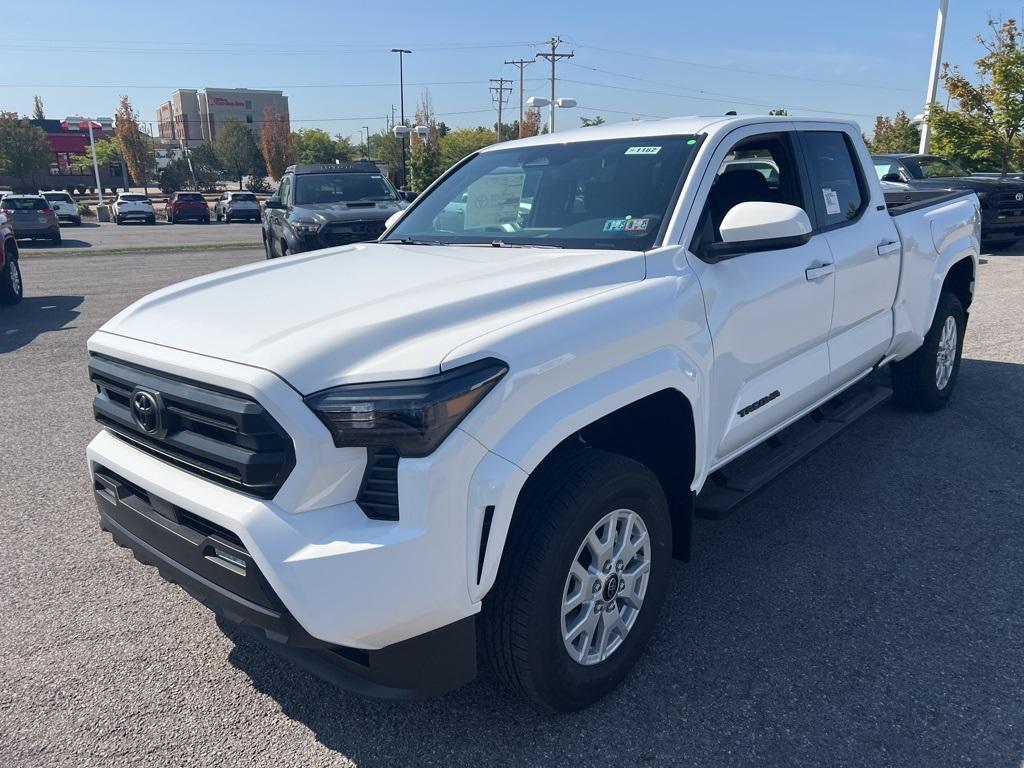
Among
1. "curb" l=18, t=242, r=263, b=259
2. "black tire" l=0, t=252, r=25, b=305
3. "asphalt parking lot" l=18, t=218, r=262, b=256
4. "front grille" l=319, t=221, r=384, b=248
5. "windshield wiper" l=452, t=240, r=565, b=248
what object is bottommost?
"asphalt parking lot" l=18, t=218, r=262, b=256

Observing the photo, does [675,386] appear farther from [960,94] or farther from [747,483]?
[960,94]

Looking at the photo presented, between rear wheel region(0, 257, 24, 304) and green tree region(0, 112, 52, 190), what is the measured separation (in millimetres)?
58998

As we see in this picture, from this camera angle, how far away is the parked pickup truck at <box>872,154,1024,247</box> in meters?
14.0

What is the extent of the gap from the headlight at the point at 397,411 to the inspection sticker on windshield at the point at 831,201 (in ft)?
9.07

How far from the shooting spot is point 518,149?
165 inches

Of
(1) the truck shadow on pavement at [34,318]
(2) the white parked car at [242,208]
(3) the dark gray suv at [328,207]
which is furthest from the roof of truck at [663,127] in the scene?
(2) the white parked car at [242,208]

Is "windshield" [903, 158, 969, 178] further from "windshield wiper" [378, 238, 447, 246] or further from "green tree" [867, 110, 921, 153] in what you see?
"green tree" [867, 110, 921, 153]

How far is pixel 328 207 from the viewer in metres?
12.7

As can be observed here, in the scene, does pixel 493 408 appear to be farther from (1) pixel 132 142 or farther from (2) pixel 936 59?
(1) pixel 132 142

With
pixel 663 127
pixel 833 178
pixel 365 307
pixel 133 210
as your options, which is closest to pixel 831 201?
pixel 833 178

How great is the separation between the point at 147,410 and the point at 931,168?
16.2 m

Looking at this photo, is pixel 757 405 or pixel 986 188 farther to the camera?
pixel 986 188

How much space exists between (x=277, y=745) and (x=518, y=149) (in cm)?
296

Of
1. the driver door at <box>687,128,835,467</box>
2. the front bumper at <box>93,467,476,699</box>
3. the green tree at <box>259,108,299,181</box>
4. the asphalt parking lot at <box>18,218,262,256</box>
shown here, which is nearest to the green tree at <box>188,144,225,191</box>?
the green tree at <box>259,108,299,181</box>
